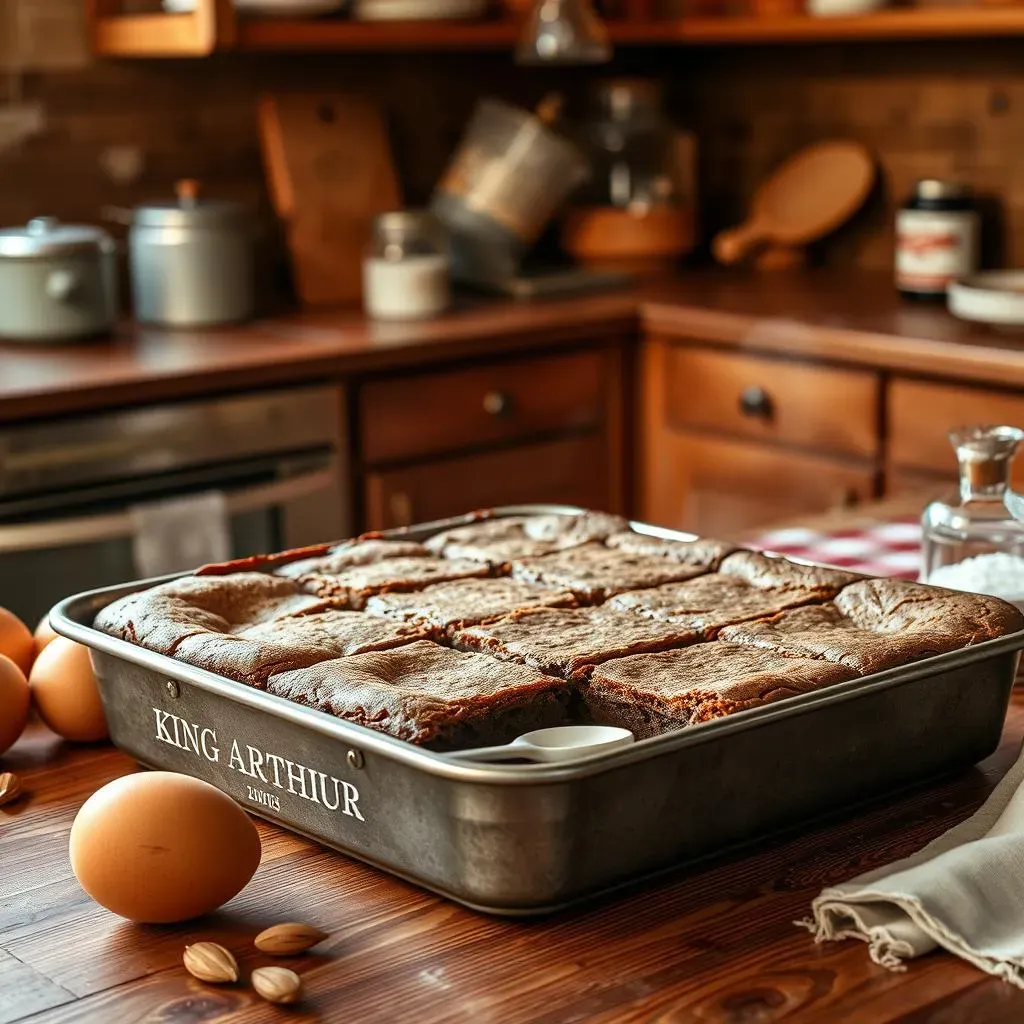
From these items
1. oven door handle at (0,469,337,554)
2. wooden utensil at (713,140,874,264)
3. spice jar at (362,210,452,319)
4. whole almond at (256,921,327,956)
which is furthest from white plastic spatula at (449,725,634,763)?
wooden utensil at (713,140,874,264)

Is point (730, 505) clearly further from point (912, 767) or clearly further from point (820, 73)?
point (912, 767)

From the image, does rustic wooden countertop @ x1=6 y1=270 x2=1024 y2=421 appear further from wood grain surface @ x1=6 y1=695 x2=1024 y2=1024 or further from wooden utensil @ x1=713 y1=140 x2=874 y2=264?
wood grain surface @ x1=6 y1=695 x2=1024 y2=1024

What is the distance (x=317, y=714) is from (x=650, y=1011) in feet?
0.81

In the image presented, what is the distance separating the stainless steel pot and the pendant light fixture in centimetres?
83

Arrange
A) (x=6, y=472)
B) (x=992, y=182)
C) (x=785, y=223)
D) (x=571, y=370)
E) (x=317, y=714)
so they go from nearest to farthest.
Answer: (x=317, y=714), (x=6, y=472), (x=571, y=370), (x=992, y=182), (x=785, y=223)

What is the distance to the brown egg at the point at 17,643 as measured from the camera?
128cm

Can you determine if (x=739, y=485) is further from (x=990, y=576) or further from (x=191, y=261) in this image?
(x=990, y=576)

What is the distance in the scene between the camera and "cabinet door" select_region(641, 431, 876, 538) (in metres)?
2.90

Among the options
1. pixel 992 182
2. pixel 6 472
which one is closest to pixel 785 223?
pixel 992 182

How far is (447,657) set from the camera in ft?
3.48

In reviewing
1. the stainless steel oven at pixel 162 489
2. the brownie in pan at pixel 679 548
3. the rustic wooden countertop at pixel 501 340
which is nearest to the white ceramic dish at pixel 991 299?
the rustic wooden countertop at pixel 501 340

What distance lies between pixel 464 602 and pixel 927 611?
1.03ft

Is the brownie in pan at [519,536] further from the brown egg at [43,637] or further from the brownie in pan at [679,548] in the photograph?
the brown egg at [43,637]

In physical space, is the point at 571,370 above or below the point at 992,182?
below
